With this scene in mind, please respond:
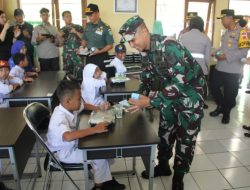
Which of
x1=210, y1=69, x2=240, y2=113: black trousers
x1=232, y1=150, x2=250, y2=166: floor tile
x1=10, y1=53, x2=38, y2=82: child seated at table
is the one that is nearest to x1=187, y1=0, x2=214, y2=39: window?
x1=210, y1=69, x2=240, y2=113: black trousers

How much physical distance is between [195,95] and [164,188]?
3.05ft

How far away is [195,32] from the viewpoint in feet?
11.8

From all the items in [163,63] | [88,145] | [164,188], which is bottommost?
[164,188]

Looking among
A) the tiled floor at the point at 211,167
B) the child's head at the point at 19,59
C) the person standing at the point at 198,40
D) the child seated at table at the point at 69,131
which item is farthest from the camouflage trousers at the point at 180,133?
the child's head at the point at 19,59

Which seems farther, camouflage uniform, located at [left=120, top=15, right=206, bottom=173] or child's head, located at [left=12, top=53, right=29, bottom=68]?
child's head, located at [left=12, top=53, right=29, bottom=68]

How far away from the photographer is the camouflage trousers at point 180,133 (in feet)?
6.17

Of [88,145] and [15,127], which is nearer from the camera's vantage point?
[88,145]

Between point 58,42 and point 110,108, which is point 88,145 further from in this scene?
point 58,42

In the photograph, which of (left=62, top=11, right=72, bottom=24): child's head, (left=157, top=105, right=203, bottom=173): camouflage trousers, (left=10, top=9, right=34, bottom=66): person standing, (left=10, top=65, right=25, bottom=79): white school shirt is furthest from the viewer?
(left=62, top=11, right=72, bottom=24): child's head

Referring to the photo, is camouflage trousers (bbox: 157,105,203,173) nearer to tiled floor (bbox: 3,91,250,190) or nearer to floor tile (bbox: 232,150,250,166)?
tiled floor (bbox: 3,91,250,190)

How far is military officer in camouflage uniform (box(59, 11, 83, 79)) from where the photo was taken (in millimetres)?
4457

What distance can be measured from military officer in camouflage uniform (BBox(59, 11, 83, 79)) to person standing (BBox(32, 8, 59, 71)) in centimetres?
16

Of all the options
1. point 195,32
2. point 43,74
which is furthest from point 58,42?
point 195,32

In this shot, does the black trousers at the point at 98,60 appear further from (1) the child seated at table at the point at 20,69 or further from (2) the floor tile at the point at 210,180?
(2) the floor tile at the point at 210,180
